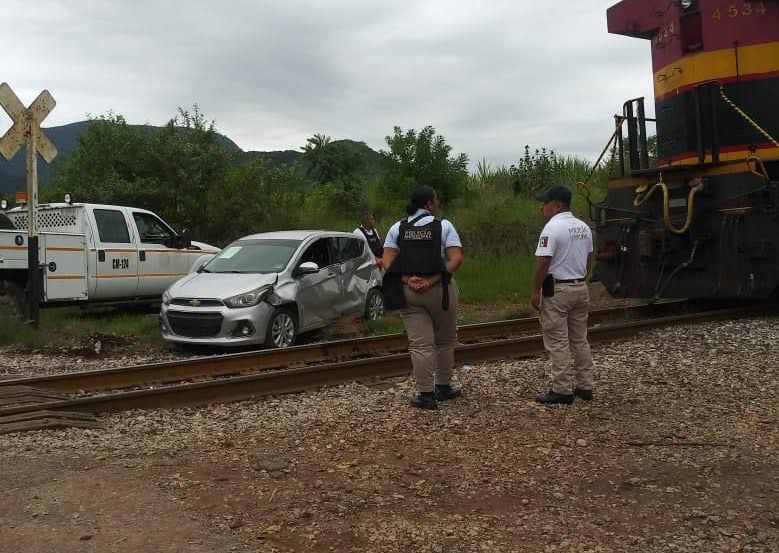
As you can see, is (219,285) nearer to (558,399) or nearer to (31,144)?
(31,144)

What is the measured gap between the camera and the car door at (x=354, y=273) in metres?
10.5

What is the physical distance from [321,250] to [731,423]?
20.3ft

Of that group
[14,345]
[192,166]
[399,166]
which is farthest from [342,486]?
[399,166]

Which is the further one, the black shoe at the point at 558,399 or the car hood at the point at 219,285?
the car hood at the point at 219,285

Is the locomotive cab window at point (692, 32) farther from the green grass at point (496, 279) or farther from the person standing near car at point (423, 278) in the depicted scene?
the green grass at point (496, 279)

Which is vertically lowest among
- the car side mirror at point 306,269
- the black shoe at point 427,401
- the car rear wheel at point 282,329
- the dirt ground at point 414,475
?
the dirt ground at point 414,475

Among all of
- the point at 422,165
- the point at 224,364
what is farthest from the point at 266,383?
the point at 422,165

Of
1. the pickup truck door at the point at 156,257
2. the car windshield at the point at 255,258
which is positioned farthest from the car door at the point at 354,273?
the pickup truck door at the point at 156,257

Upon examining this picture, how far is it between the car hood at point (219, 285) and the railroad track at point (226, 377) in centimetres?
121

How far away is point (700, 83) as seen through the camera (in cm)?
957

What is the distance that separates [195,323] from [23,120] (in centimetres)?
443

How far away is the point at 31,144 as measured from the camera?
35.0 ft

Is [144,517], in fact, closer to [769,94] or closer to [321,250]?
[321,250]

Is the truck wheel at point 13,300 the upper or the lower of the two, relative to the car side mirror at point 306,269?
lower
